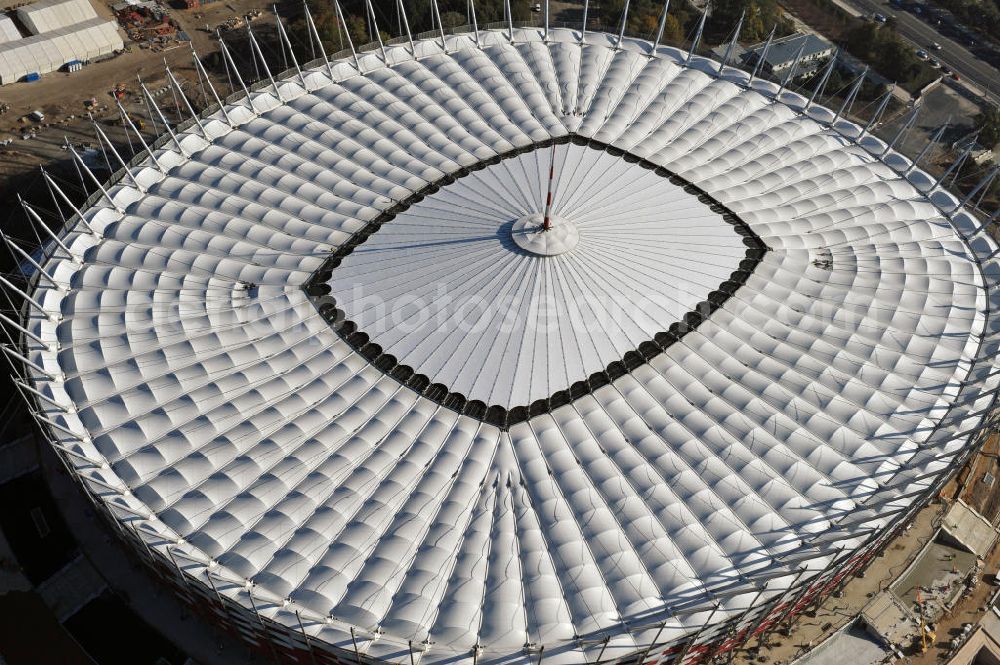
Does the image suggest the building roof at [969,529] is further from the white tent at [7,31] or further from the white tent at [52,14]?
the white tent at [7,31]

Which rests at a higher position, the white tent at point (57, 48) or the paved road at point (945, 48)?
the paved road at point (945, 48)

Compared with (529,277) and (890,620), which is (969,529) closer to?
(890,620)

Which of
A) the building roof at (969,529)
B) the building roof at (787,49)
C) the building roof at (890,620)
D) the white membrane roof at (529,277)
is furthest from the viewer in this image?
the building roof at (787,49)

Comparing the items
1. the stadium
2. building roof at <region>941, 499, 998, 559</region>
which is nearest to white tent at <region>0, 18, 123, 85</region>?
the stadium

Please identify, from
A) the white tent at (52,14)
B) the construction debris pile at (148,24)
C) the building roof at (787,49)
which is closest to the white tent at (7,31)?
the white tent at (52,14)

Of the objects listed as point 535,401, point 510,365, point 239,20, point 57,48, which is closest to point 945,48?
point 510,365

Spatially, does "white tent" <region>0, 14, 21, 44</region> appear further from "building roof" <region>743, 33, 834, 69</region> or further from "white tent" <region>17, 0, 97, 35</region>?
"building roof" <region>743, 33, 834, 69</region>

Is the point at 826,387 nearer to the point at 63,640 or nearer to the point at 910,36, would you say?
the point at 63,640
